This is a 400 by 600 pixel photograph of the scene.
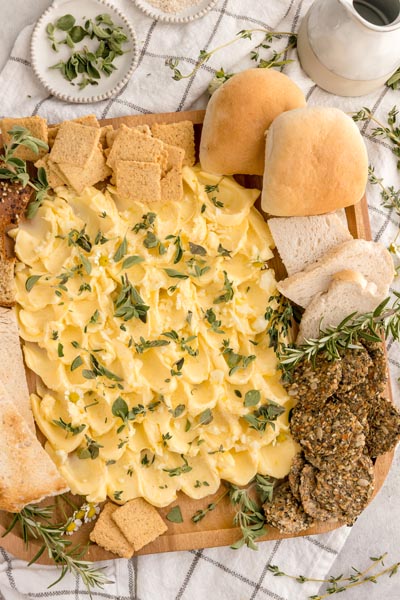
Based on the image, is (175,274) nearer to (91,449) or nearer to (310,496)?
(91,449)

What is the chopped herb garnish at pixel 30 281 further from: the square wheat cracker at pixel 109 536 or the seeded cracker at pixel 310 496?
the seeded cracker at pixel 310 496

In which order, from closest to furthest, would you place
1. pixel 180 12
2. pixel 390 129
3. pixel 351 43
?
pixel 351 43 → pixel 180 12 → pixel 390 129

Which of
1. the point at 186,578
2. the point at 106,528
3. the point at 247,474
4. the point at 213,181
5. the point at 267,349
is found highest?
the point at 213,181

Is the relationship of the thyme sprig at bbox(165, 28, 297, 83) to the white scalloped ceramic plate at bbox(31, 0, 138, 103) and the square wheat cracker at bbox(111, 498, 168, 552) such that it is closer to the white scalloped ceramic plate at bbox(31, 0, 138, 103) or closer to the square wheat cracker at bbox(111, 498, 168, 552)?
the white scalloped ceramic plate at bbox(31, 0, 138, 103)

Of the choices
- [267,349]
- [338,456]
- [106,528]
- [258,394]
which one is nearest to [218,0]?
[267,349]

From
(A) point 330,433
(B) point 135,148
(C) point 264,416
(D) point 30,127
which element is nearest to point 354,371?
(A) point 330,433

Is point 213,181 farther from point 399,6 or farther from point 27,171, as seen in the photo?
point 399,6
